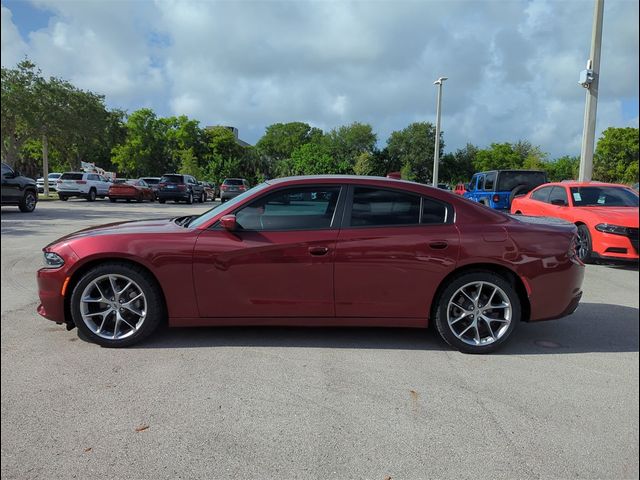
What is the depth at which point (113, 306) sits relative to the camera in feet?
12.9

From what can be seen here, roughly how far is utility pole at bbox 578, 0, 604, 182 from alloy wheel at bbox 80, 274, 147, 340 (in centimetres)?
1148

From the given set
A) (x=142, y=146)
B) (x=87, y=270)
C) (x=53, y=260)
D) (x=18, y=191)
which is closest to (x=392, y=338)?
(x=87, y=270)

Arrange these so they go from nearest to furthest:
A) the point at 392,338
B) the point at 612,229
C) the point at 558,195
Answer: the point at 392,338 → the point at 612,229 → the point at 558,195

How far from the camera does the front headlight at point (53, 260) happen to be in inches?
154

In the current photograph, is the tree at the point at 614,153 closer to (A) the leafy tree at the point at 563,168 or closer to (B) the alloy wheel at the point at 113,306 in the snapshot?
(A) the leafy tree at the point at 563,168

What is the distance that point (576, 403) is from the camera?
Result: 305 cm

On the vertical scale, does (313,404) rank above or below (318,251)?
below

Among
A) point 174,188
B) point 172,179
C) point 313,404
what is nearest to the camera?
point 313,404

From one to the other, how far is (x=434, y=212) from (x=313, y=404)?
197 cm

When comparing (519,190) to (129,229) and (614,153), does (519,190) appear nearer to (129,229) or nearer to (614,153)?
(129,229)

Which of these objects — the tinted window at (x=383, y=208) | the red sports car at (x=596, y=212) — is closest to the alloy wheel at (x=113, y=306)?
the tinted window at (x=383, y=208)

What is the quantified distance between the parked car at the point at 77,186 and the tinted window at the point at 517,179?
22106mm

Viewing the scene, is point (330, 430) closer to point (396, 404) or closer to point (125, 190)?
point (396, 404)

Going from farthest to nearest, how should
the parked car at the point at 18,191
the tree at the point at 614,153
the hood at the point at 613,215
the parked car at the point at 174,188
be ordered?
1. the tree at the point at 614,153
2. the parked car at the point at 174,188
3. the parked car at the point at 18,191
4. the hood at the point at 613,215
